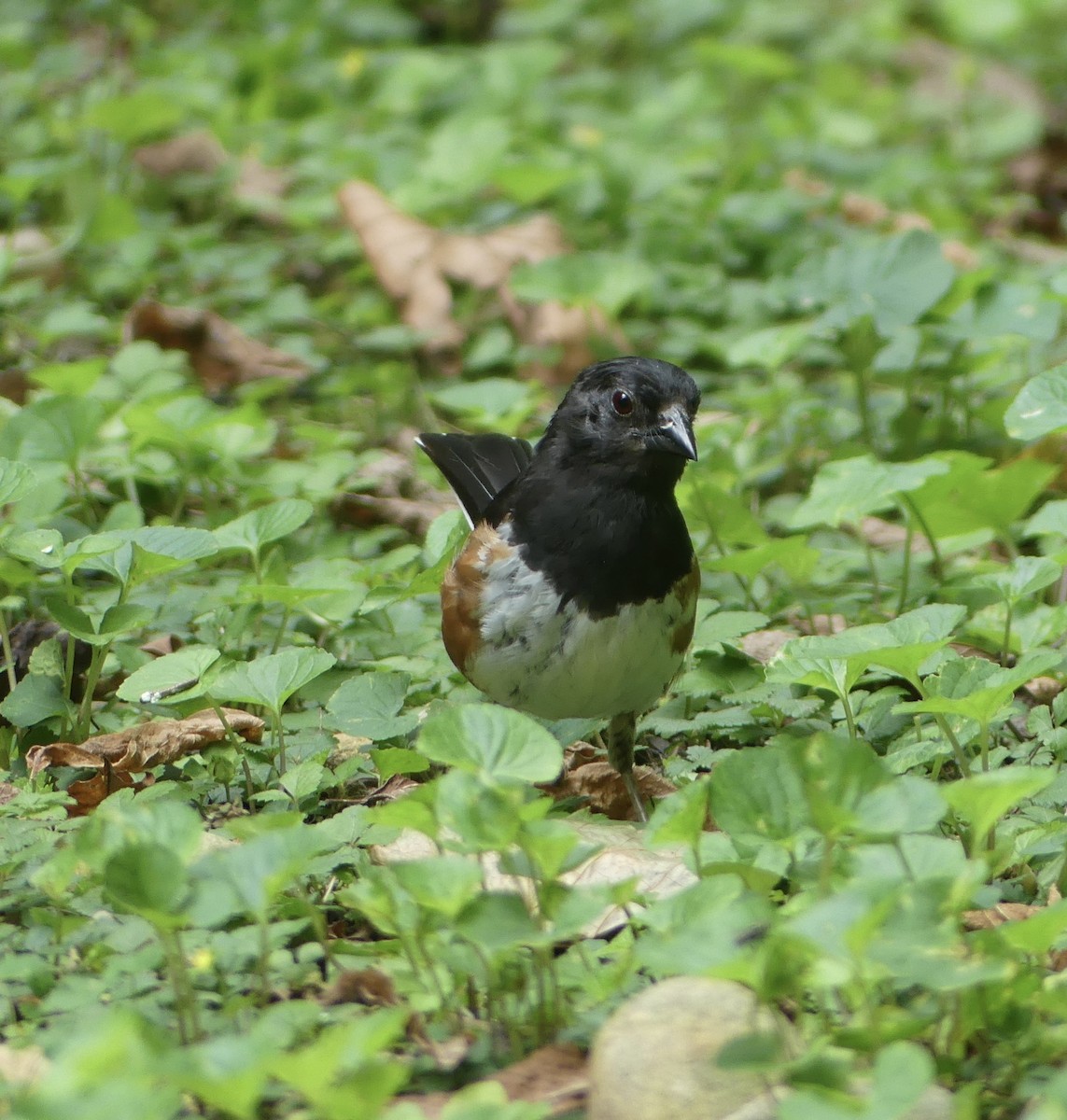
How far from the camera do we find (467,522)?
3984 mm

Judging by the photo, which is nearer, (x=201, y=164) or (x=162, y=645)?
(x=162, y=645)

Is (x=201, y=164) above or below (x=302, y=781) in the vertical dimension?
below

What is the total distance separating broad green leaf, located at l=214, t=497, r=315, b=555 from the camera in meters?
3.52

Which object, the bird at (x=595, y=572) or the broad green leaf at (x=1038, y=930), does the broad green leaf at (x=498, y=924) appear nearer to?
the broad green leaf at (x=1038, y=930)

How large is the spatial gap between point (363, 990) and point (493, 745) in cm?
41

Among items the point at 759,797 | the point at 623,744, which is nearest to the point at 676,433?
the point at 623,744

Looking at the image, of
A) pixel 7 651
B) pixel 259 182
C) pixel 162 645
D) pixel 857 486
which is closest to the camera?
pixel 7 651

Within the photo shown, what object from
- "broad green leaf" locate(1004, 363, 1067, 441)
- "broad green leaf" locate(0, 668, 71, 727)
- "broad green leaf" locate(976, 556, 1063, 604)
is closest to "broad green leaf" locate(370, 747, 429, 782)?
"broad green leaf" locate(0, 668, 71, 727)

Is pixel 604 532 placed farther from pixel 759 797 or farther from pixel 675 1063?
pixel 675 1063

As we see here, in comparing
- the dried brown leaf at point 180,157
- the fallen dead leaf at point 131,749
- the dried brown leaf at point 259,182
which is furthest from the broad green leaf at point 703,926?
the dried brown leaf at point 180,157

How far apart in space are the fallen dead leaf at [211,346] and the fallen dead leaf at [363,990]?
3451 mm

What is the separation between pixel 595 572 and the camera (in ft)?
11.0

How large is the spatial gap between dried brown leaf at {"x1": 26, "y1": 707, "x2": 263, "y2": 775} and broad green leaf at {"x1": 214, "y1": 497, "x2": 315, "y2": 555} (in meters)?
0.38

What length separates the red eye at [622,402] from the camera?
3.51m
